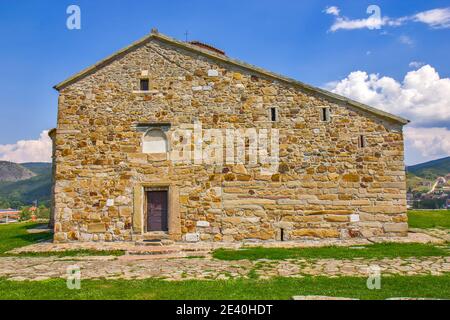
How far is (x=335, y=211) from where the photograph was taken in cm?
1205

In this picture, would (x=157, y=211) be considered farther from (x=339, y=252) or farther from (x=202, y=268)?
(x=339, y=252)

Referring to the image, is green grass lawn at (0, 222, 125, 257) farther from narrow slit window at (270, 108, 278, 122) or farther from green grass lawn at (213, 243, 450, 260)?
narrow slit window at (270, 108, 278, 122)

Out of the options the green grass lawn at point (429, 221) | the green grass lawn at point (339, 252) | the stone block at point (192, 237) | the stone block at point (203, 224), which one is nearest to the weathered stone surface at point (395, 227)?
the green grass lawn at point (339, 252)

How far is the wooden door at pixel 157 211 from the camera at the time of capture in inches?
491

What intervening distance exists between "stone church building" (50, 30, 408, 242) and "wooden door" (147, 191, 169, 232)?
35 millimetres

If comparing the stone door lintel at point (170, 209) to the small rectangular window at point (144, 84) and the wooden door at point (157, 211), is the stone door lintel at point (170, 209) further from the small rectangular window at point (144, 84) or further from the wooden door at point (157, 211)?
the small rectangular window at point (144, 84)

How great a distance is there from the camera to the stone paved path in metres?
7.48

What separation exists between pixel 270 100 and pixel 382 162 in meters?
4.37

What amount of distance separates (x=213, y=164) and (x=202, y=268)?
15.6 feet

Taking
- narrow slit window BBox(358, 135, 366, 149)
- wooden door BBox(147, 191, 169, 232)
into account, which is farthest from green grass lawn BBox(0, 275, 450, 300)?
narrow slit window BBox(358, 135, 366, 149)

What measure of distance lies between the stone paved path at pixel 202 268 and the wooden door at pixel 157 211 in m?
2.85

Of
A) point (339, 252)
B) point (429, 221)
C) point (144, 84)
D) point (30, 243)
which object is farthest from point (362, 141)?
point (30, 243)
